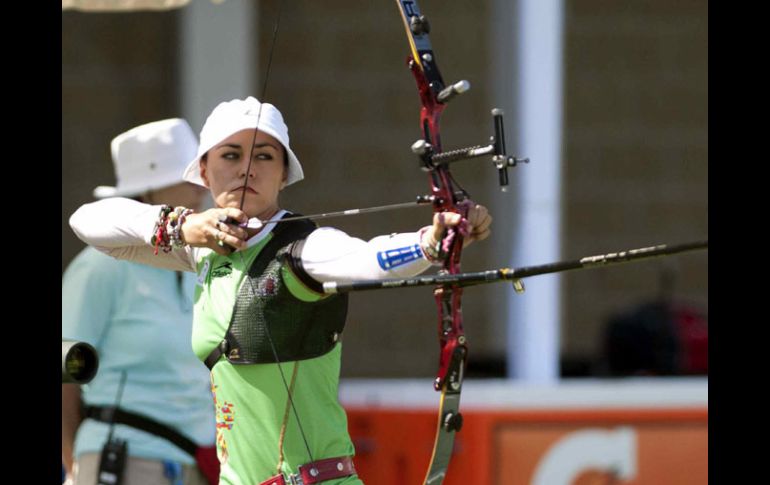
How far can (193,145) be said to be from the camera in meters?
4.66

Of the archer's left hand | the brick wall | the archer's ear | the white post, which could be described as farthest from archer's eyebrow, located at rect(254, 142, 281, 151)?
the brick wall

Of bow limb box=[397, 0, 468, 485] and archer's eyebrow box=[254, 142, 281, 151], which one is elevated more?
archer's eyebrow box=[254, 142, 281, 151]

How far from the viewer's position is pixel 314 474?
316 cm

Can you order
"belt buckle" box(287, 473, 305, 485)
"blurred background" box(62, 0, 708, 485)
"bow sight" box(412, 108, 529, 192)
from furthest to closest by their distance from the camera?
"blurred background" box(62, 0, 708, 485), "belt buckle" box(287, 473, 305, 485), "bow sight" box(412, 108, 529, 192)

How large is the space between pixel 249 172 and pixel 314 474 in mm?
634

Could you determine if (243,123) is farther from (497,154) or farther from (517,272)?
(517,272)

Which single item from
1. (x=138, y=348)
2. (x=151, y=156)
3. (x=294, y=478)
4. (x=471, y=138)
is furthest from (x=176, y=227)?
(x=471, y=138)

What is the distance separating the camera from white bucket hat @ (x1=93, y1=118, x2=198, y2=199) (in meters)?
4.48

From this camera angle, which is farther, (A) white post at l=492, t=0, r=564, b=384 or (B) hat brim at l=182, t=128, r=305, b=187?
(A) white post at l=492, t=0, r=564, b=384

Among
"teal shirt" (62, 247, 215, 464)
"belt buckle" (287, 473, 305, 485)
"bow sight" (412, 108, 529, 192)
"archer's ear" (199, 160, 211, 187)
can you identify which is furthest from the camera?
"teal shirt" (62, 247, 215, 464)

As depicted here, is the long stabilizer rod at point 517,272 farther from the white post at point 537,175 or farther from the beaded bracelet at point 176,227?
the white post at point 537,175

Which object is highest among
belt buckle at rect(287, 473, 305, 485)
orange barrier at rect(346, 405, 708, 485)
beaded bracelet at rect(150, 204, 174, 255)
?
beaded bracelet at rect(150, 204, 174, 255)

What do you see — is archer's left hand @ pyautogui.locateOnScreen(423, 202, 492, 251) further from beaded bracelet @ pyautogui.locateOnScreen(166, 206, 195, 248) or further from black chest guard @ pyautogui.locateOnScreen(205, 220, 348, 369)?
beaded bracelet @ pyautogui.locateOnScreen(166, 206, 195, 248)

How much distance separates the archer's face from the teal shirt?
1164mm
